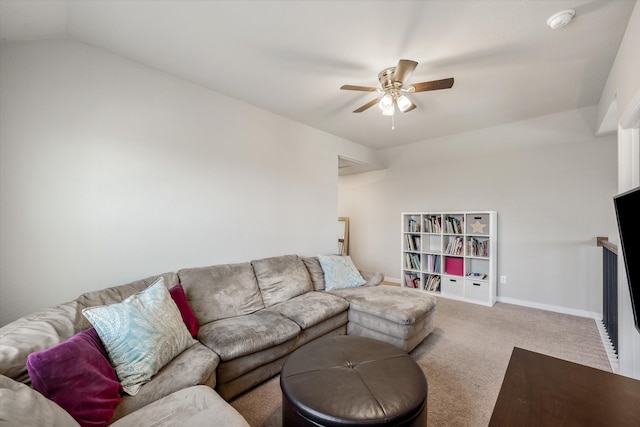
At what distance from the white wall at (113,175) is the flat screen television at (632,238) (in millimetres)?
2837

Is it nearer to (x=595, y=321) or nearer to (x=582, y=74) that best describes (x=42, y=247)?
(x=582, y=74)

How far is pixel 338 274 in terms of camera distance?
10.7ft

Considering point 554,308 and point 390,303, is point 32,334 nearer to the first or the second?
point 390,303

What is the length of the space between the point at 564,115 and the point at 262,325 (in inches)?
163

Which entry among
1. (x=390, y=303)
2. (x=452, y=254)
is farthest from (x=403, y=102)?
(x=452, y=254)

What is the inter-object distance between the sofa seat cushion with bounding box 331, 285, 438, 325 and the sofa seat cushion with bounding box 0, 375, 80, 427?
2116 mm

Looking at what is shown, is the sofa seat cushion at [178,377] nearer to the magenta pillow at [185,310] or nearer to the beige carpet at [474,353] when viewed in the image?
the magenta pillow at [185,310]

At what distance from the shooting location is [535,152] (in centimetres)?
366

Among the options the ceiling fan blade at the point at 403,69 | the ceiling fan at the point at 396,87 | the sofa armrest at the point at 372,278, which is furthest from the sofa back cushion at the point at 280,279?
the ceiling fan blade at the point at 403,69

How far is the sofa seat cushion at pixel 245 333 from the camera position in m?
1.81

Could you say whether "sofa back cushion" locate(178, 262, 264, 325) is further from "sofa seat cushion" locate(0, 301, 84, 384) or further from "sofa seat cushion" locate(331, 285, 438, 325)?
"sofa seat cushion" locate(331, 285, 438, 325)

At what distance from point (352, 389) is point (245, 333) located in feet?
3.13

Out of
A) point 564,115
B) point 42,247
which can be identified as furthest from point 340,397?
point 564,115

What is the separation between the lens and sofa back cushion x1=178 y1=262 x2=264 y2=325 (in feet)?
7.28
